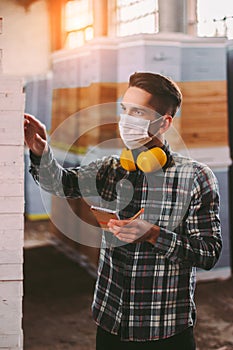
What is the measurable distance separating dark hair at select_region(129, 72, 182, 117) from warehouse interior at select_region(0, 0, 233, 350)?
1.53m

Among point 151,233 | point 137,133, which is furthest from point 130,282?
point 137,133

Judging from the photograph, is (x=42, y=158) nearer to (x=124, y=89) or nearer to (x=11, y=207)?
(x=11, y=207)

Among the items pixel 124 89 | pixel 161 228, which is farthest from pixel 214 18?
pixel 161 228

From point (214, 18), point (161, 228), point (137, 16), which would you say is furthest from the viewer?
point (137, 16)

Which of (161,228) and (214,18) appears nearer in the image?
(161,228)

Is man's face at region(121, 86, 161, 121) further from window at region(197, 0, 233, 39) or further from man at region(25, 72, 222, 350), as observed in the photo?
window at region(197, 0, 233, 39)

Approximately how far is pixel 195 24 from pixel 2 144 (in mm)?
3961

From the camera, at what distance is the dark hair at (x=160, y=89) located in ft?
5.51

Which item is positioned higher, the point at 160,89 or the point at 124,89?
the point at 124,89

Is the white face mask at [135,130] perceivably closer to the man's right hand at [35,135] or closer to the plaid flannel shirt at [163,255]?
the plaid flannel shirt at [163,255]

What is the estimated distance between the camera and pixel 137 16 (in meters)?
6.19

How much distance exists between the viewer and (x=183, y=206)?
1.67 meters

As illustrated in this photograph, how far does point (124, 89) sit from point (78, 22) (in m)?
3.90

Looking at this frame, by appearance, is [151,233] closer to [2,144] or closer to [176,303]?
[176,303]
